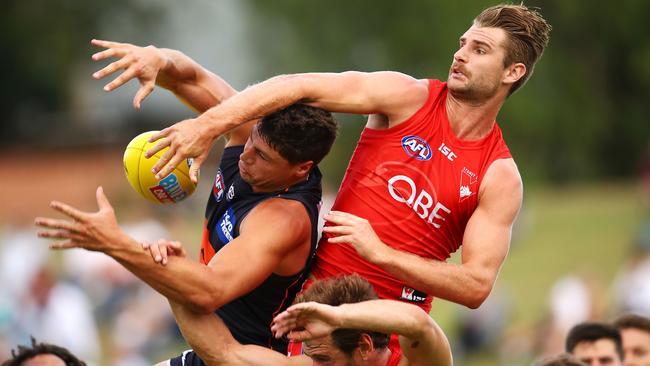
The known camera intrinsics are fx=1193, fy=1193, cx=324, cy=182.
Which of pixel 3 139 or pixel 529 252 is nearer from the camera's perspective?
pixel 529 252

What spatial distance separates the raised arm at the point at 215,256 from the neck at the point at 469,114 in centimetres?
96

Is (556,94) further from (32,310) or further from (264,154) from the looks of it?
(264,154)

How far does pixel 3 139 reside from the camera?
112 ft

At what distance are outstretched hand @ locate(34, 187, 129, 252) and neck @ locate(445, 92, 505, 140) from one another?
197 cm

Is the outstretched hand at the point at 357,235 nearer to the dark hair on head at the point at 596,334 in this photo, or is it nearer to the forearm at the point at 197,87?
the forearm at the point at 197,87

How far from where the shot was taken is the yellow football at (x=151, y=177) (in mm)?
6457

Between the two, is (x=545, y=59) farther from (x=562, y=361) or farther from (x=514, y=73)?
(x=514, y=73)

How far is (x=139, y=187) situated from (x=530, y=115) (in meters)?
21.0

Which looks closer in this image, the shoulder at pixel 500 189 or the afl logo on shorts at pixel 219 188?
the shoulder at pixel 500 189

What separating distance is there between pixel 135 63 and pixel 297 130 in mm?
895

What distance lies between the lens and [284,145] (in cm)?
617

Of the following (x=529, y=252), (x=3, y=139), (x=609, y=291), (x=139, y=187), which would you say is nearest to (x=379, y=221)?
(x=139, y=187)

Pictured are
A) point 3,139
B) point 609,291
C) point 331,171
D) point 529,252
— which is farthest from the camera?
point 3,139

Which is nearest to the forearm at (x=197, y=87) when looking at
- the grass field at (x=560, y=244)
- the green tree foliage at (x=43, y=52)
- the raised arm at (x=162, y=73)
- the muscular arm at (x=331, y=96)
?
the raised arm at (x=162, y=73)
